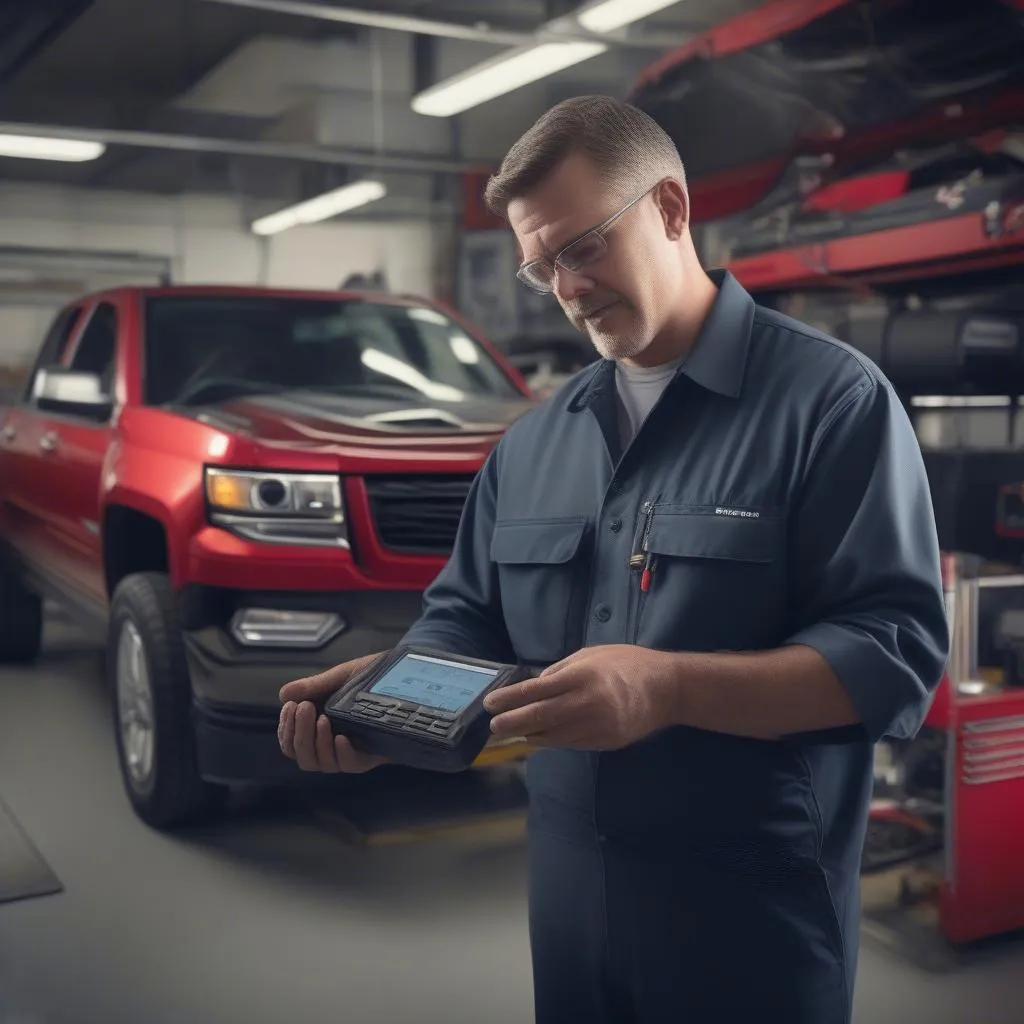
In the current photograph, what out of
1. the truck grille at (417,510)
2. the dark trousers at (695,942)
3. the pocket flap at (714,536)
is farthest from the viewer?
the truck grille at (417,510)

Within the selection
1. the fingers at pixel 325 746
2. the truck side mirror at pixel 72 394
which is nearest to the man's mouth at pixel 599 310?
the fingers at pixel 325 746

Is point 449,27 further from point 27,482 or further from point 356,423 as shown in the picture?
point 27,482

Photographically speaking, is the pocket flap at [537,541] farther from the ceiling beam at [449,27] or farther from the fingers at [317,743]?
the ceiling beam at [449,27]

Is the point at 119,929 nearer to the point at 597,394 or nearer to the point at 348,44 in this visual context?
the point at 597,394

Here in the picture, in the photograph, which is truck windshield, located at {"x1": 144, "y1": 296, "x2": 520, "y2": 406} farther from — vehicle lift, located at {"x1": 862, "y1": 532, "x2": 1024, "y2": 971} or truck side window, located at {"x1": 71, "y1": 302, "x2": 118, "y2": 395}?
vehicle lift, located at {"x1": 862, "y1": 532, "x2": 1024, "y2": 971}

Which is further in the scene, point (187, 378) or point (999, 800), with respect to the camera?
point (187, 378)

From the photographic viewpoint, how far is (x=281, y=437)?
2721 millimetres

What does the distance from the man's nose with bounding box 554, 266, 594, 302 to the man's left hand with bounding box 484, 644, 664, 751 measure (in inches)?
14.6

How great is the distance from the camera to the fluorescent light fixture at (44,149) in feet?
9.46

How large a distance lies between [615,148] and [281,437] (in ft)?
5.42

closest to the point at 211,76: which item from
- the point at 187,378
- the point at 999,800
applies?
the point at 187,378

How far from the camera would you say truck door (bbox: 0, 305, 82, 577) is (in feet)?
11.2

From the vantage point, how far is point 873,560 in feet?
3.55

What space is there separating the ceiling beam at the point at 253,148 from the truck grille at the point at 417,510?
88 cm
